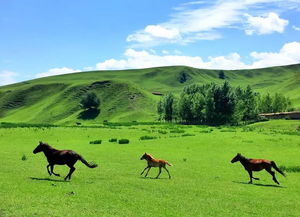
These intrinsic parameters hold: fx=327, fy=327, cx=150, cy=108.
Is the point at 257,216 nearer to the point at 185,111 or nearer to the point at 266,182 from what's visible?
the point at 266,182

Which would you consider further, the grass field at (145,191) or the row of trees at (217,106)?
the row of trees at (217,106)

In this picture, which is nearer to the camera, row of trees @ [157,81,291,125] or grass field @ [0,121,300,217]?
grass field @ [0,121,300,217]

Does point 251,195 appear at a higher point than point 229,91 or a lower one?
lower

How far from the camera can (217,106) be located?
12044cm

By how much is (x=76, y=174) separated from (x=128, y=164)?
6885 mm

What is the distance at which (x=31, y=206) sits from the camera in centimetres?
1396

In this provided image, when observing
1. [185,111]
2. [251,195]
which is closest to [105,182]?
[251,195]

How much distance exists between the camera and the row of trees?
11981 centimetres

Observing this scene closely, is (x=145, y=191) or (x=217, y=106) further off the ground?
(x=217, y=106)

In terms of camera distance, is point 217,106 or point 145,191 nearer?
point 145,191

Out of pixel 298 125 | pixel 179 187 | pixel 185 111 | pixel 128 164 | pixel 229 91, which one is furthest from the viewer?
pixel 185 111

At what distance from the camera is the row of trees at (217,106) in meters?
Answer: 120

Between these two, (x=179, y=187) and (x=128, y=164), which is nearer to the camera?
(x=179, y=187)

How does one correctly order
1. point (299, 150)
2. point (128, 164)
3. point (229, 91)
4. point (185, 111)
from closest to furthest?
point (128, 164) < point (299, 150) < point (229, 91) < point (185, 111)
